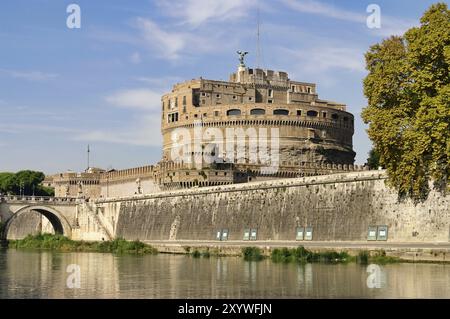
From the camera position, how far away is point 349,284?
86.4 feet

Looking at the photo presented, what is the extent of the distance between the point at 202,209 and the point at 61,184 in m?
53.8

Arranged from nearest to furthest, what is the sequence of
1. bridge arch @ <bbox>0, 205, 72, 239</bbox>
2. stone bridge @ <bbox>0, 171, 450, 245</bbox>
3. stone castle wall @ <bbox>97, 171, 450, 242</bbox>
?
stone castle wall @ <bbox>97, 171, 450, 242</bbox> → stone bridge @ <bbox>0, 171, 450, 245</bbox> → bridge arch @ <bbox>0, 205, 72, 239</bbox>

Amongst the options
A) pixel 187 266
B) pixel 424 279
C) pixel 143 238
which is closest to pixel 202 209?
pixel 143 238

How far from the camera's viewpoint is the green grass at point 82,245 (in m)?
52.7

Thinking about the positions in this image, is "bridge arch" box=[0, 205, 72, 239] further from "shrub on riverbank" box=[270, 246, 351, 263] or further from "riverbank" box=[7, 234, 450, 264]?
"shrub on riverbank" box=[270, 246, 351, 263]

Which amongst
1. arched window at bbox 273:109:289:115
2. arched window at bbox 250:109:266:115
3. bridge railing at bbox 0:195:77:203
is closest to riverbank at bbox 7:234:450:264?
bridge railing at bbox 0:195:77:203

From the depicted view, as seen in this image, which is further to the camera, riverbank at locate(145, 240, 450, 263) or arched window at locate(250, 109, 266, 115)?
arched window at locate(250, 109, 266, 115)

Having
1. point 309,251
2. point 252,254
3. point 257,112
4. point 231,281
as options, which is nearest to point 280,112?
point 257,112

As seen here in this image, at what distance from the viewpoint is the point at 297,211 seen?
149 ft

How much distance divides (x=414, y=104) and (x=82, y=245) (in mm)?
31827

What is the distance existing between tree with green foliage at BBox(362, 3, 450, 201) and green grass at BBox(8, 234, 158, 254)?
17977 mm

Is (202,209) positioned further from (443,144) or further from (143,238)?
(443,144)

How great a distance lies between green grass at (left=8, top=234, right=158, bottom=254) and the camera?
52675 millimetres

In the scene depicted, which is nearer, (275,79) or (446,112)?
(446,112)
